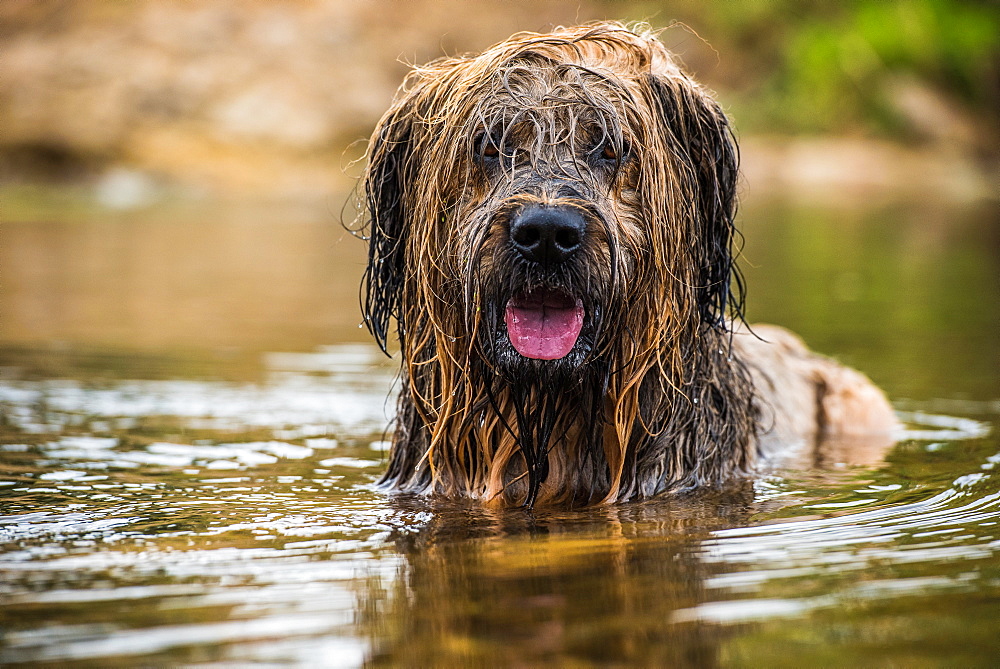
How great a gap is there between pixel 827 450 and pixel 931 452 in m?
0.49

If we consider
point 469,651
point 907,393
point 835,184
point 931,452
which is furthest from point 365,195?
point 835,184

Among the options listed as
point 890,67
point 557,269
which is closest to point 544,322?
point 557,269

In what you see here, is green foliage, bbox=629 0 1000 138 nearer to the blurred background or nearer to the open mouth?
the blurred background

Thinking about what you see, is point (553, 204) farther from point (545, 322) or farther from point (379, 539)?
point (379, 539)

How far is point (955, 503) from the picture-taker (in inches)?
187

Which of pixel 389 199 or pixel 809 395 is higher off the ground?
pixel 389 199

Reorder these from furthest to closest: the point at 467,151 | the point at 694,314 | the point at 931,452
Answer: the point at 931,452 < the point at 694,314 < the point at 467,151

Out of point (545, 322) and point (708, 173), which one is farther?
point (708, 173)

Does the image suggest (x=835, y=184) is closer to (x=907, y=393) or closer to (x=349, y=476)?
(x=907, y=393)

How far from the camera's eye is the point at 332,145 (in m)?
28.8

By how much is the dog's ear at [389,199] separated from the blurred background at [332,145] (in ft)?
19.0

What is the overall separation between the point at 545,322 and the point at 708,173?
3.30 ft

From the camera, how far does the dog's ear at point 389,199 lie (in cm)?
495

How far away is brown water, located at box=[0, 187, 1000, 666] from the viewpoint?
315 cm
